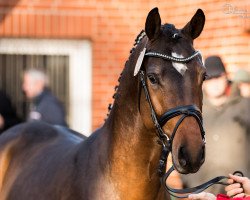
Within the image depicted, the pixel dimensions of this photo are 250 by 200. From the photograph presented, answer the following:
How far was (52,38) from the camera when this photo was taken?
1097cm

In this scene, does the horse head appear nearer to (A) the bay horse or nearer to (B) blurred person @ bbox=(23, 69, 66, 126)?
(A) the bay horse

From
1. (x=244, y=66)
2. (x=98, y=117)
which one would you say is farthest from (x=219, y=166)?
(x=98, y=117)

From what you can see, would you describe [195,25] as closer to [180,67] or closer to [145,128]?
[180,67]

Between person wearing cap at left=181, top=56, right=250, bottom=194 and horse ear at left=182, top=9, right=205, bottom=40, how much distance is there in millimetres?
2163

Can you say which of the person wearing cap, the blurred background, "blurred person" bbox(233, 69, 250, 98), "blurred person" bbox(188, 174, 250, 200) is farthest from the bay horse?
the blurred background

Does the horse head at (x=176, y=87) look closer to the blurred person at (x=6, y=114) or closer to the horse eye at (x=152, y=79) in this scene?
the horse eye at (x=152, y=79)

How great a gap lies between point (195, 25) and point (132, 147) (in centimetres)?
78

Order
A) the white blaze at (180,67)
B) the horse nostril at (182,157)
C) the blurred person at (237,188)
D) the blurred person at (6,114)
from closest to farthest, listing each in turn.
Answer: the horse nostril at (182,157), the white blaze at (180,67), the blurred person at (237,188), the blurred person at (6,114)

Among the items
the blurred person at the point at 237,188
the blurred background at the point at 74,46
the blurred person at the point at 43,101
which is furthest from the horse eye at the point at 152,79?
the blurred background at the point at 74,46

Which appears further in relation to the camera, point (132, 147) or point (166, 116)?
point (132, 147)

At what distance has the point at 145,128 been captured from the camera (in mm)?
4633

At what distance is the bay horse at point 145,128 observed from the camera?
4316 millimetres

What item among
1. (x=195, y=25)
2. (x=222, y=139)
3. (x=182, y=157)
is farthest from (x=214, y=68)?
(x=182, y=157)

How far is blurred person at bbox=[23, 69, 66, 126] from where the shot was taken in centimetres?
861
